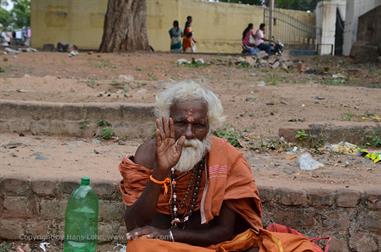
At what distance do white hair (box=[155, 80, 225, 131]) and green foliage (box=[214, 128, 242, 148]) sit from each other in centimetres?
234

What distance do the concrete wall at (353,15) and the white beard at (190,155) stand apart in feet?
43.2

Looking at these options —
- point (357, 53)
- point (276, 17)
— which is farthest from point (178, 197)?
point (276, 17)

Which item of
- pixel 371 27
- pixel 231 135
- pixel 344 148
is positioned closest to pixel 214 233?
pixel 344 148

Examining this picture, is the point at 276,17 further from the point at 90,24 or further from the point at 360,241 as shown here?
the point at 360,241

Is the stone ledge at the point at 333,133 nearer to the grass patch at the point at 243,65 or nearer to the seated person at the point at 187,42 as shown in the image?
the grass patch at the point at 243,65

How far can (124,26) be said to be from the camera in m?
13.3

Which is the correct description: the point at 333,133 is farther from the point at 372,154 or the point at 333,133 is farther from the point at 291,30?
the point at 291,30

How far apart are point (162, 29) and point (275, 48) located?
539cm

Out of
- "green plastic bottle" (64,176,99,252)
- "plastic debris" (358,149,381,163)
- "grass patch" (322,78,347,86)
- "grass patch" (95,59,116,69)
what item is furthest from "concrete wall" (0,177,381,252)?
"grass patch" (95,59,116,69)

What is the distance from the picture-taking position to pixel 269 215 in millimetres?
3516

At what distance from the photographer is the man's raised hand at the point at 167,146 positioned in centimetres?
257

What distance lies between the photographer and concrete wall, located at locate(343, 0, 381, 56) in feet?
49.8

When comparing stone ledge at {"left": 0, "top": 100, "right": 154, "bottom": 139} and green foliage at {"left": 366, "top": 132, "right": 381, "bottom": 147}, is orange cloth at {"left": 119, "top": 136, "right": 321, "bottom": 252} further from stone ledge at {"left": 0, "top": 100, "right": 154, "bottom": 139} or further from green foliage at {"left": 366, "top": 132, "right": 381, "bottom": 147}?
stone ledge at {"left": 0, "top": 100, "right": 154, "bottom": 139}

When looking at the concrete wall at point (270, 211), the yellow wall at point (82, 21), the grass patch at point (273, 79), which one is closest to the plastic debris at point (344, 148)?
the concrete wall at point (270, 211)
